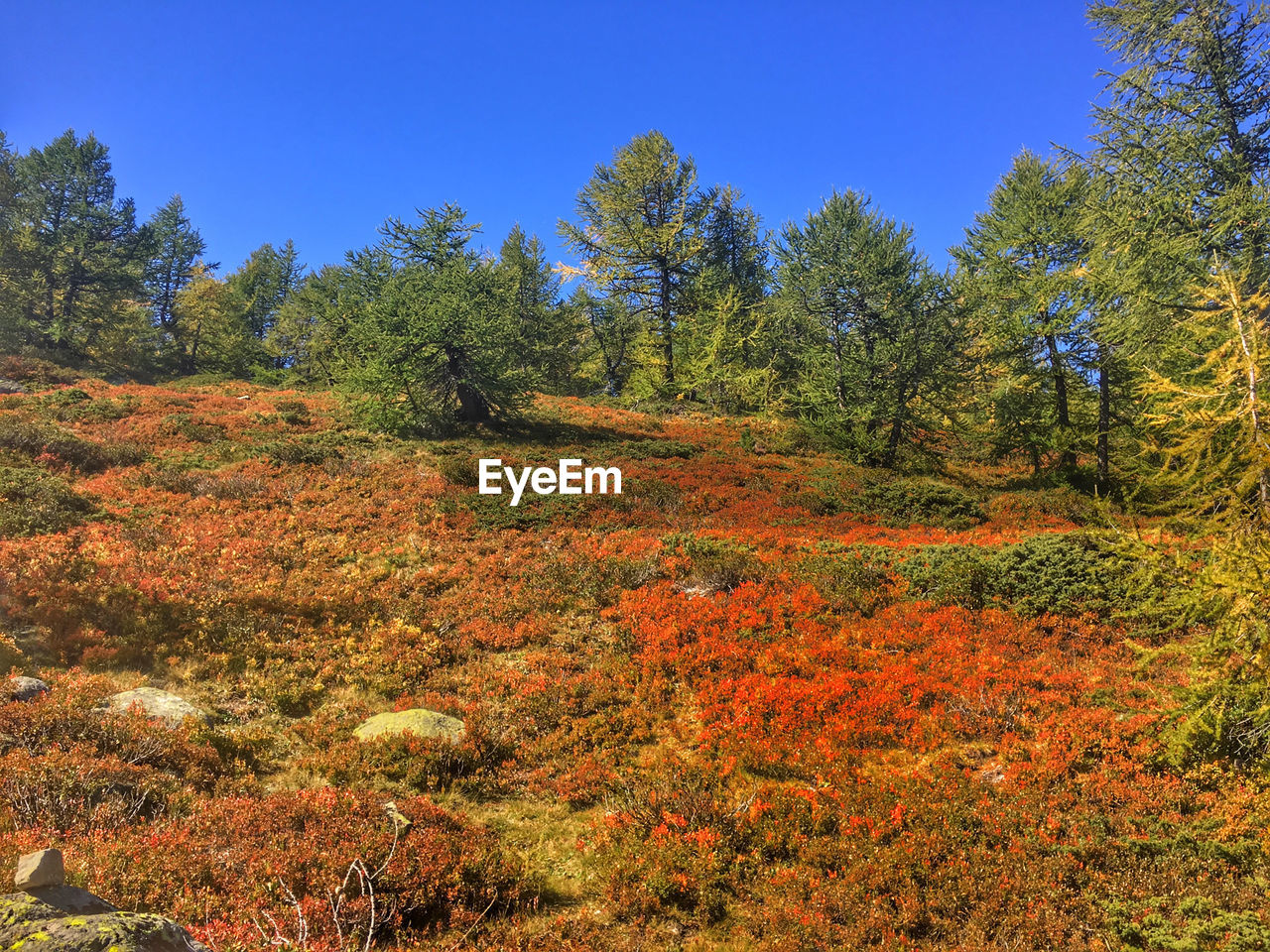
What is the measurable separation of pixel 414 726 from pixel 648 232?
3157 cm

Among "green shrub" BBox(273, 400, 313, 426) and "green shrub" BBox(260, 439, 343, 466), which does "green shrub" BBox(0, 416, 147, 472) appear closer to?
"green shrub" BBox(260, 439, 343, 466)

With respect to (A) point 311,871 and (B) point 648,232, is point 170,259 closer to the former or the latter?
(B) point 648,232

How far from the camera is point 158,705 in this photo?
26.5 ft

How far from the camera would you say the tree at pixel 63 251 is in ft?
122

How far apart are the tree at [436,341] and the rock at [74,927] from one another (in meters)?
21.5

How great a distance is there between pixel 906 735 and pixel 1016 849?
223 cm

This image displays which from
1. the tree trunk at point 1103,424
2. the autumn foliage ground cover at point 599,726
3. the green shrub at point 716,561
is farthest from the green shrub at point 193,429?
the tree trunk at point 1103,424

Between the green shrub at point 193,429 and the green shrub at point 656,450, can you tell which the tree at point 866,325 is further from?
the green shrub at point 193,429

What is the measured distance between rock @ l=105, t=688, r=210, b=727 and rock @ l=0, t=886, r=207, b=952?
5.24 meters

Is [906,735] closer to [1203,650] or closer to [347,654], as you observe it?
[1203,650]

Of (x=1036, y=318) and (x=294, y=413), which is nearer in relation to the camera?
(x=1036, y=318)

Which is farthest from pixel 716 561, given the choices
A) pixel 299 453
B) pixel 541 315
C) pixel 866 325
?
pixel 541 315

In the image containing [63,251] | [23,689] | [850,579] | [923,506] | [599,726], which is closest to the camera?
[23,689]

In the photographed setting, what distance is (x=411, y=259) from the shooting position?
2714 centimetres
